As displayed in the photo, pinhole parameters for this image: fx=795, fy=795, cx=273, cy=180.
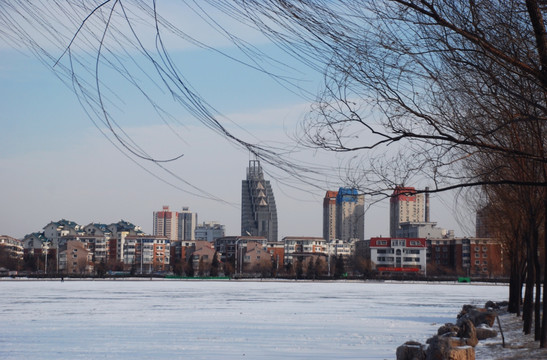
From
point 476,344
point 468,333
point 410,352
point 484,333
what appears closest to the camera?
point 410,352

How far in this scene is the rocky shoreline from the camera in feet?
48.1

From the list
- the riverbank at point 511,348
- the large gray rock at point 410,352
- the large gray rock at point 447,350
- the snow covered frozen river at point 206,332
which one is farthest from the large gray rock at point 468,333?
the large gray rock at point 447,350

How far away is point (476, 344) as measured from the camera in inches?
800

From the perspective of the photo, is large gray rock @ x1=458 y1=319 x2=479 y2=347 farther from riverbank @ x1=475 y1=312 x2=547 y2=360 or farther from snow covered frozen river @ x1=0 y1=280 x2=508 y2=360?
snow covered frozen river @ x1=0 y1=280 x2=508 y2=360

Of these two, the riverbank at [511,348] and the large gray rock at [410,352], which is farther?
the riverbank at [511,348]

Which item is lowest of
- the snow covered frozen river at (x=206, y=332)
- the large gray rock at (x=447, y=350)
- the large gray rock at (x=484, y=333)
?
the snow covered frozen river at (x=206, y=332)

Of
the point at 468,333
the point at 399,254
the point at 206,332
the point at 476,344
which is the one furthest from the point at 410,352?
the point at 399,254

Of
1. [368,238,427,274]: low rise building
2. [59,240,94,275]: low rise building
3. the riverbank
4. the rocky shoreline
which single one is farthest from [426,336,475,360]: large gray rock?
[368,238,427,274]: low rise building

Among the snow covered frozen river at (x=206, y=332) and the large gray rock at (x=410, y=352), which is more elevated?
the large gray rock at (x=410, y=352)

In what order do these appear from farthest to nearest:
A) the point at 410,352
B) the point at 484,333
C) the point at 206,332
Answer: the point at 206,332, the point at 484,333, the point at 410,352

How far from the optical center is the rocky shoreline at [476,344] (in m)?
14.7

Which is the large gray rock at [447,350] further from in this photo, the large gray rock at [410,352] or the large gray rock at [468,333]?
the large gray rock at [468,333]

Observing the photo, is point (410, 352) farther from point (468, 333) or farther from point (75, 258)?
point (75, 258)

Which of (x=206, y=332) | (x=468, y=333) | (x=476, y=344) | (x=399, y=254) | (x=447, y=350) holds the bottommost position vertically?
(x=206, y=332)
